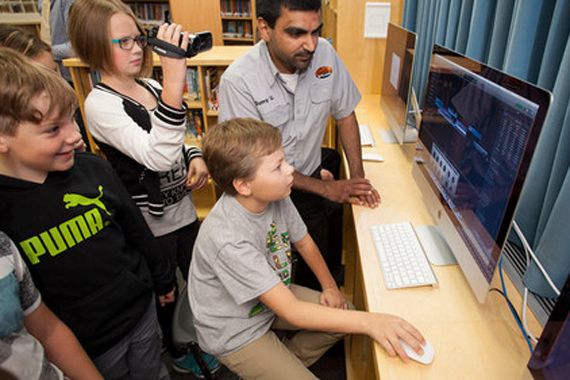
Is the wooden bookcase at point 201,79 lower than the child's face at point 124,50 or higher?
lower

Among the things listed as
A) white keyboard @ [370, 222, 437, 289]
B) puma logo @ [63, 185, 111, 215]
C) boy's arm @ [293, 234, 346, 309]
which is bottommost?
boy's arm @ [293, 234, 346, 309]

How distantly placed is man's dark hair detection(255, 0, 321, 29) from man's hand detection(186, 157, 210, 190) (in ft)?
2.00

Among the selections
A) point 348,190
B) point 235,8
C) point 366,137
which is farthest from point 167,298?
point 235,8

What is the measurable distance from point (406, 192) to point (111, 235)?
1092mm

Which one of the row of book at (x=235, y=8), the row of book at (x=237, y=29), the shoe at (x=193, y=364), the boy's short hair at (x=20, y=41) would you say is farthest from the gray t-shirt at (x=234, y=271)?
the row of book at (x=237, y=29)

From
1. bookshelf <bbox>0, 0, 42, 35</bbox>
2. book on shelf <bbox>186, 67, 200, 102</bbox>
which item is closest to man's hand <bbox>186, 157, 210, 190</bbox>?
book on shelf <bbox>186, 67, 200, 102</bbox>

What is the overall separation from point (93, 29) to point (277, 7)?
638 millimetres

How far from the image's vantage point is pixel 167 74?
113cm

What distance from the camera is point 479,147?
901 mm

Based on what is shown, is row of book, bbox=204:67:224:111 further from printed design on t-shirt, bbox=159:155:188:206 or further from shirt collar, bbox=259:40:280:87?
printed design on t-shirt, bbox=159:155:188:206

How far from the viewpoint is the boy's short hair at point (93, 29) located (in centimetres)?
121

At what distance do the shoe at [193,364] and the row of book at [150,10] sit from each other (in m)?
4.85

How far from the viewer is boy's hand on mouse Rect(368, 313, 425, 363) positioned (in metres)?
0.83

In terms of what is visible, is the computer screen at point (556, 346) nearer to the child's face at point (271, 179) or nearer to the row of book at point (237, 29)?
the child's face at point (271, 179)
